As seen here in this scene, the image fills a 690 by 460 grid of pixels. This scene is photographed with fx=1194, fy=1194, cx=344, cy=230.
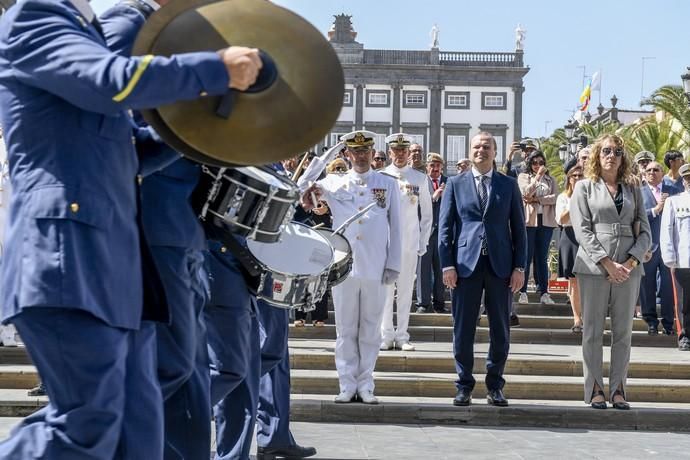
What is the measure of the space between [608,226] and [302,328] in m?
4.90

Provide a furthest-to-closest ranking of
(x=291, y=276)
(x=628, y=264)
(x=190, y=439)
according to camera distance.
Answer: (x=628, y=264) < (x=291, y=276) < (x=190, y=439)

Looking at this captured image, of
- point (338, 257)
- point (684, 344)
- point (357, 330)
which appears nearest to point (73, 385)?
point (338, 257)

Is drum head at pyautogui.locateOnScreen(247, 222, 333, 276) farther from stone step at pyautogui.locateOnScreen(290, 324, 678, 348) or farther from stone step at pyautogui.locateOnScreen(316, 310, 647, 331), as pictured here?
stone step at pyautogui.locateOnScreen(316, 310, 647, 331)

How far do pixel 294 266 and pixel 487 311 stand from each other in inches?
162

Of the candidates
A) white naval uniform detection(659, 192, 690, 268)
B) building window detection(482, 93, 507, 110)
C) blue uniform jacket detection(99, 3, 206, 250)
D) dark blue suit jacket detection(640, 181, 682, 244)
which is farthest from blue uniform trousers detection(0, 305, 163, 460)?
building window detection(482, 93, 507, 110)

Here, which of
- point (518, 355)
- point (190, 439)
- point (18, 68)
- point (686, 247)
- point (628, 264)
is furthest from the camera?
point (686, 247)

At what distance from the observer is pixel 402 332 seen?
13.0 m

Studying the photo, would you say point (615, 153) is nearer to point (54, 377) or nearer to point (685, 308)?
point (685, 308)

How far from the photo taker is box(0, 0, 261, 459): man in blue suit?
3713 mm

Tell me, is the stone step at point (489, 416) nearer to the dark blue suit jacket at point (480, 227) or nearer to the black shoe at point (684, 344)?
the dark blue suit jacket at point (480, 227)

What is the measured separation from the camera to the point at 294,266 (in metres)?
6.26

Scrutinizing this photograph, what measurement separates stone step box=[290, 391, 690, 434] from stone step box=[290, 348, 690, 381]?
1.59 metres

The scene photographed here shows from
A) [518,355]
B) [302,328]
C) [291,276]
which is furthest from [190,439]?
[302,328]

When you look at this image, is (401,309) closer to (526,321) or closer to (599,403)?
(526,321)
